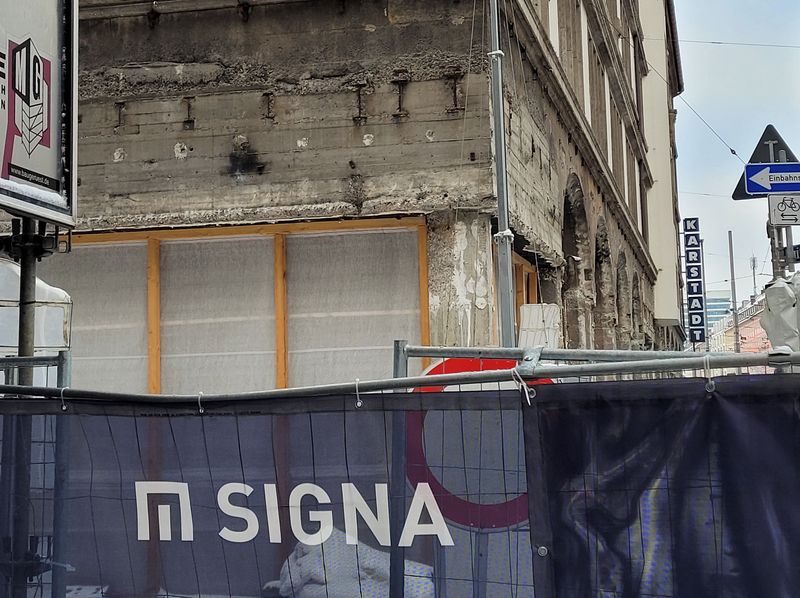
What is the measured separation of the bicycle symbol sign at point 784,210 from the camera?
35.2 ft

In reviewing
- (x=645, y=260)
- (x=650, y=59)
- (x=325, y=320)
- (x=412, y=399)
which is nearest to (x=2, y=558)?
(x=412, y=399)

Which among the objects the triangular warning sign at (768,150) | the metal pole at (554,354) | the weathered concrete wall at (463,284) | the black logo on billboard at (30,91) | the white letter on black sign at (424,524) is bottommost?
the white letter on black sign at (424,524)

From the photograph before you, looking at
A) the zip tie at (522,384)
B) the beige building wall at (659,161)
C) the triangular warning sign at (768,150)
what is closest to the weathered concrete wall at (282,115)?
the triangular warning sign at (768,150)

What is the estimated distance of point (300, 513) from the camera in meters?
4.13

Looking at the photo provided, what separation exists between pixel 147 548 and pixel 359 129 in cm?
669

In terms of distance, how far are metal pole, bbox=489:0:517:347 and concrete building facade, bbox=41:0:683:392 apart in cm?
29

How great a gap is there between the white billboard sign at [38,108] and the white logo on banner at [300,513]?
6.32ft

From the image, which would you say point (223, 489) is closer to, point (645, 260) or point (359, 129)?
point (359, 129)

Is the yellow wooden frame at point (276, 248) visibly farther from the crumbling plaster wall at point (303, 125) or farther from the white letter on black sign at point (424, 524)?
the white letter on black sign at point (424, 524)

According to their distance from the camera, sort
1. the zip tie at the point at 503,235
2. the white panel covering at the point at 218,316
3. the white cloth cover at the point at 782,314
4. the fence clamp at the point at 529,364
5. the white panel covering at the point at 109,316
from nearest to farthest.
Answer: the fence clamp at the point at 529,364, the white cloth cover at the point at 782,314, the zip tie at the point at 503,235, the white panel covering at the point at 218,316, the white panel covering at the point at 109,316

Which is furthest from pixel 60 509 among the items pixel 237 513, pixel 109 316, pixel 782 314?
pixel 109 316

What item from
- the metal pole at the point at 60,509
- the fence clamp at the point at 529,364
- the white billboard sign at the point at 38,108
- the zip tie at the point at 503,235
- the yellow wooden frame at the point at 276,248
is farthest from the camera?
the yellow wooden frame at the point at 276,248

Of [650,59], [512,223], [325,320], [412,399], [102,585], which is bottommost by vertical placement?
[102,585]

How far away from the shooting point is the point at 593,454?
380 centimetres
